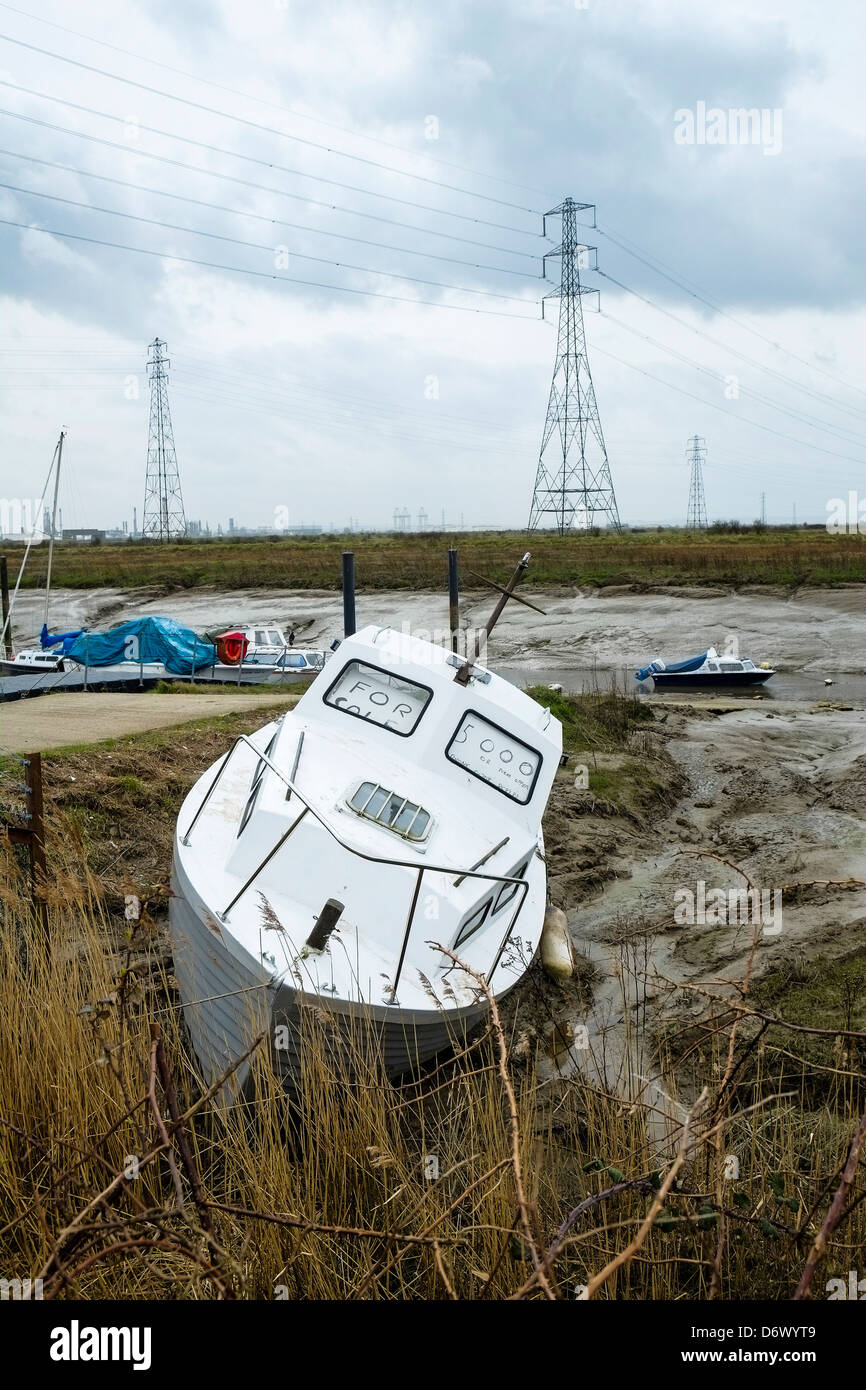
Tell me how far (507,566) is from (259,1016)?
51367 millimetres

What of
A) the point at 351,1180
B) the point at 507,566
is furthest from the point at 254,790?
the point at 507,566

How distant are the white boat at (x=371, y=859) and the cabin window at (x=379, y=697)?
0.05 ft

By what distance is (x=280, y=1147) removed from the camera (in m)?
4.34

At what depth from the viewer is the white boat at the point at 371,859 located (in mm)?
6840

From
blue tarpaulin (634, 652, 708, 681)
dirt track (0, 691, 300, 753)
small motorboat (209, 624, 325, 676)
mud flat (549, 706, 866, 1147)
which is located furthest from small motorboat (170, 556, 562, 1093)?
blue tarpaulin (634, 652, 708, 681)

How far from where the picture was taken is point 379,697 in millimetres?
10961

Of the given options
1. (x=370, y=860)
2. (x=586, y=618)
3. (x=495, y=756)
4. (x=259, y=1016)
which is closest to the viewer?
(x=259, y=1016)

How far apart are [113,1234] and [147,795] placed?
9.93m

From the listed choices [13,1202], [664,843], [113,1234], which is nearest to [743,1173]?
[113,1234]

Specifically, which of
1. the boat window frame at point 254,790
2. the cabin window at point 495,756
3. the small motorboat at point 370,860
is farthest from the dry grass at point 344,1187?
the cabin window at point 495,756

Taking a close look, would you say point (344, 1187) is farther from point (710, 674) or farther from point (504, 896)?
point (710, 674)
